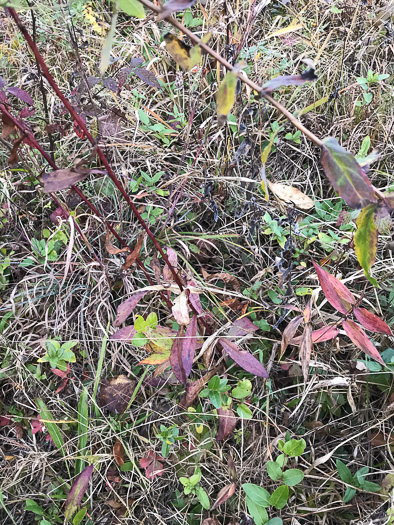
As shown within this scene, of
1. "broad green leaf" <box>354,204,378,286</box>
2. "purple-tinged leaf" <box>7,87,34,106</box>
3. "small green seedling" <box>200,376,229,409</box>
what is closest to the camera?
"broad green leaf" <box>354,204,378,286</box>

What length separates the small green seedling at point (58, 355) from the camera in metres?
1.28

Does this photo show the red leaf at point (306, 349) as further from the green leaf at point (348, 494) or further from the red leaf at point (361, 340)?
the green leaf at point (348, 494)

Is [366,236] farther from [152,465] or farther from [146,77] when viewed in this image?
[146,77]

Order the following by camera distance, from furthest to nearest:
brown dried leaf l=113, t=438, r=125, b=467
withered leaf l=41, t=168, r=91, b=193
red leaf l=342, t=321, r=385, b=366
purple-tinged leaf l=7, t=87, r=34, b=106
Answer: purple-tinged leaf l=7, t=87, r=34, b=106, brown dried leaf l=113, t=438, r=125, b=467, red leaf l=342, t=321, r=385, b=366, withered leaf l=41, t=168, r=91, b=193

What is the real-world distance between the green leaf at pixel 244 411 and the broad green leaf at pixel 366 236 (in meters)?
0.63

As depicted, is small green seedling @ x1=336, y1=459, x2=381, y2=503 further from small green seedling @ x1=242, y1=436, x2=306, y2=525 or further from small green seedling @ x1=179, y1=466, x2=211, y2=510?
small green seedling @ x1=179, y1=466, x2=211, y2=510

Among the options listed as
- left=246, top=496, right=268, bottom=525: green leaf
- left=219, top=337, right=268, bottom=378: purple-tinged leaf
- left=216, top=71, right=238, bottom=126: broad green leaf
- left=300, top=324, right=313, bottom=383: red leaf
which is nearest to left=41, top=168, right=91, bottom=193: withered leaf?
left=216, top=71, right=238, bottom=126: broad green leaf

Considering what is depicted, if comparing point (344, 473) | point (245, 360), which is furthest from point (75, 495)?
point (344, 473)

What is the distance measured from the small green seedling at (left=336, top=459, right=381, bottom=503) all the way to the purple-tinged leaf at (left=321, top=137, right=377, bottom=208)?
842mm

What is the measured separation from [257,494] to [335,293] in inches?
22.5

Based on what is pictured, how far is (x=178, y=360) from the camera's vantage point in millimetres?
1072

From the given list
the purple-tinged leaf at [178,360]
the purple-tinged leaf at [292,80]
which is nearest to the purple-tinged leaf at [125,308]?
the purple-tinged leaf at [178,360]

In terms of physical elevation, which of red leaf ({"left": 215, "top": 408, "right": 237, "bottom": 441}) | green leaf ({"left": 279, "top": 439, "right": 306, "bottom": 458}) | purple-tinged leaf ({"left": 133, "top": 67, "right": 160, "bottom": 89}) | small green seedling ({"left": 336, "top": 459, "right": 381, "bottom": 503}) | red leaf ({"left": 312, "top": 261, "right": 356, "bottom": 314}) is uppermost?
purple-tinged leaf ({"left": 133, "top": 67, "right": 160, "bottom": 89})

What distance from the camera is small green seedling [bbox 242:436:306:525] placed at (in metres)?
1.06
